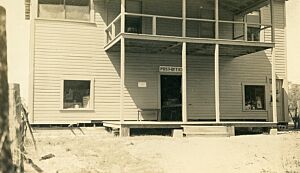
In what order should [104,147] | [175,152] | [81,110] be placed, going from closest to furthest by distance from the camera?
[175,152], [104,147], [81,110]

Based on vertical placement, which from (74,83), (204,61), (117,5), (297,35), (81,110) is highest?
(297,35)

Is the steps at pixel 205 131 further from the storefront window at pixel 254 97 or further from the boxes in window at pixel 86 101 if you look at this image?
the storefront window at pixel 254 97

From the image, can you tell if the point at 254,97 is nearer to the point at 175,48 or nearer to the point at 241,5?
the point at 241,5

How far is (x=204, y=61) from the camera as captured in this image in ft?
67.5

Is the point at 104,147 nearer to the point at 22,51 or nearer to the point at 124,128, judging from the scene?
the point at 124,128

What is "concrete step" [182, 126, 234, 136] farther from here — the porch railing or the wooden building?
the porch railing

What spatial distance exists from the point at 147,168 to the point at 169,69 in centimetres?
1075

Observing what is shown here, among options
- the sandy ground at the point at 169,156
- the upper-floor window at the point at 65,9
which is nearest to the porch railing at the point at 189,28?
the upper-floor window at the point at 65,9

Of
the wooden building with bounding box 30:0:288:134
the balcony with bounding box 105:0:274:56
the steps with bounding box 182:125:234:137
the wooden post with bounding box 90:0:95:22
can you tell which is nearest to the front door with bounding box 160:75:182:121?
the wooden building with bounding box 30:0:288:134

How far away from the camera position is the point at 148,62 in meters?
19.5

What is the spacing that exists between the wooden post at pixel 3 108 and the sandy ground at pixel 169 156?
500 cm

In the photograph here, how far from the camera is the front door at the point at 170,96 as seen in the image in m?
19.9

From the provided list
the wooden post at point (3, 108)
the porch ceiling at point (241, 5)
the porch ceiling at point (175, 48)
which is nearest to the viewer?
the wooden post at point (3, 108)

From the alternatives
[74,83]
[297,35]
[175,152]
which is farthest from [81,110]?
[297,35]
